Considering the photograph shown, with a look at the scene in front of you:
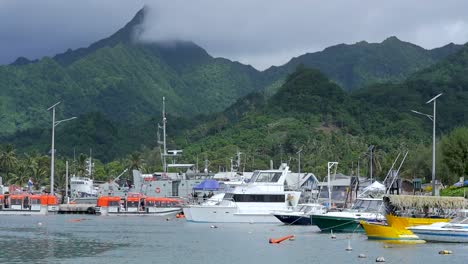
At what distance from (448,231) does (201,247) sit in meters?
17.2

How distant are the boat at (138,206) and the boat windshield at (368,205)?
51.2m

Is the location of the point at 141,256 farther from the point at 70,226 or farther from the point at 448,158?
the point at 448,158

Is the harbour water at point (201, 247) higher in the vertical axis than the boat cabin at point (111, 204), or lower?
lower

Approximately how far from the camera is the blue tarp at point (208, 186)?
132 m

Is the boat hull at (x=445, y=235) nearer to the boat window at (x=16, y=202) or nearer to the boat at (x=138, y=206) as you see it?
the boat at (x=138, y=206)

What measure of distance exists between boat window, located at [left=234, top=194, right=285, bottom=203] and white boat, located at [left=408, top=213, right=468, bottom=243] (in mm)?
29523

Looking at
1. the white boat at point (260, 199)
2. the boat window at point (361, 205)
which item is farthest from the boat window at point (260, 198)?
the boat window at point (361, 205)

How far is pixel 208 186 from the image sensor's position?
13288 centimetres

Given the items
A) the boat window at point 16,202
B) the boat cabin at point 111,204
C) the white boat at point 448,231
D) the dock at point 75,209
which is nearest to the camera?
the white boat at point 448,231

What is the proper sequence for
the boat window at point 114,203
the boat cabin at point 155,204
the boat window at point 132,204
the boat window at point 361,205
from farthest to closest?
the boat window at point 132,204 < the boat window at point 114,203 < the boat cabin at point 155,204 < the boat window at point 361,205

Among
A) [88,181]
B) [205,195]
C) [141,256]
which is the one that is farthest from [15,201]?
[141,256]

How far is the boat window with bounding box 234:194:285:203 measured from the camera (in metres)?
89.9

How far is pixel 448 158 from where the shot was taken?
349 ft

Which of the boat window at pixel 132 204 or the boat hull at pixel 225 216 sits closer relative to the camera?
the boat hull at pixel 225 216
